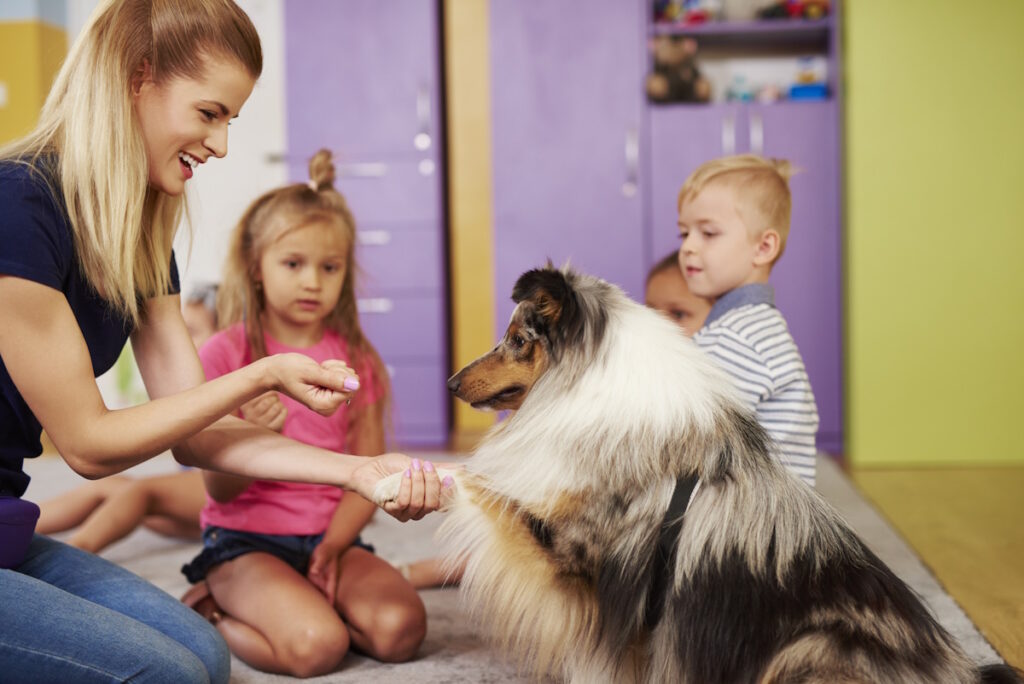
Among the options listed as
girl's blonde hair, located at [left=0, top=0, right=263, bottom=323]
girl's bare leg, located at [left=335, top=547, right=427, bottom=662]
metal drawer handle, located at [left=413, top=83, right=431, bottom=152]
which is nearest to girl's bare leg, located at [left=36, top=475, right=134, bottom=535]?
girl's bare leg, located at [left=335, top=547, right=427, bottom=662]

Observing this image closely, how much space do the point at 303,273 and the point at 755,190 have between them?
1089 millimetres

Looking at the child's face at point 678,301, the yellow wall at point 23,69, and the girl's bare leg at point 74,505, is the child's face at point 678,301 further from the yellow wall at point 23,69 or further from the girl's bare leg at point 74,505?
the yellow wall at point 23,69

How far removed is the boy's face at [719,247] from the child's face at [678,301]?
46 cm

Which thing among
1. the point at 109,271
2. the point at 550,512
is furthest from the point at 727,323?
the point at 109,271

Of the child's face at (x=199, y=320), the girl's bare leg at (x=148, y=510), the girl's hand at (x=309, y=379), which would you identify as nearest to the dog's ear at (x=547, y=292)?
the girl's hand at (x=309, y=379)

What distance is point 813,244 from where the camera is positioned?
181 inches

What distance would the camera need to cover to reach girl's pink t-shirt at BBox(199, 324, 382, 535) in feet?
7.59

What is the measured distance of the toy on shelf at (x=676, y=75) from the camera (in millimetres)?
4766

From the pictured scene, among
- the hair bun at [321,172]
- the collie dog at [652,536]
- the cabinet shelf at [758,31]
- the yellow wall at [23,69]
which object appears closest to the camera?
the collie dog at [652,536]

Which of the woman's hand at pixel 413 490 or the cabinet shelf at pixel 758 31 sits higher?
the cabinet shelf at pixel 758 31

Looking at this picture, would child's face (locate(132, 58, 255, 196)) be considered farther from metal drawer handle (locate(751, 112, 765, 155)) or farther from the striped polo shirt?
metal drawer handle (locate(751, 112, 765, 155))

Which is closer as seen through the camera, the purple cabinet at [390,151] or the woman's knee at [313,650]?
the woman's knee at [313,650]

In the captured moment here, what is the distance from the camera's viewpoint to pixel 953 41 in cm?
432

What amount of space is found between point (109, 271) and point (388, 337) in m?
3.32
